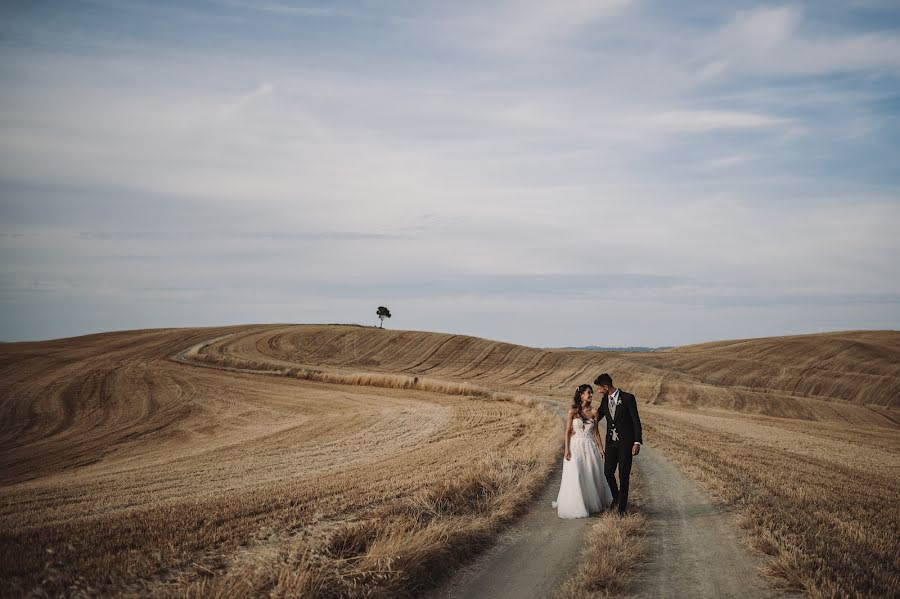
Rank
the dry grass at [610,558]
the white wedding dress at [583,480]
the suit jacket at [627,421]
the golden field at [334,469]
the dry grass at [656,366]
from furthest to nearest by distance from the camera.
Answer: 1. the dry grass at [656,366]
2. the suit jacket at [627,421]
3. the white wedding dress at [583,480]
4. the golden field at [334,469]
5. the dry grass at [610,558]

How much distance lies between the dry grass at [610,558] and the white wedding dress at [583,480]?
0.32m

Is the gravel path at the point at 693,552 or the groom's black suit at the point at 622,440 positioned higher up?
the groom's black suit at the point at 622,440

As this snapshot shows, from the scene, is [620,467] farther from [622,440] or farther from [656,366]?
[656,366]

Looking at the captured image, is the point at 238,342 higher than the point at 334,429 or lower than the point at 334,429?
higher

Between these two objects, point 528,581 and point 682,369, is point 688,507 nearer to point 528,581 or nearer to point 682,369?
point 528,581

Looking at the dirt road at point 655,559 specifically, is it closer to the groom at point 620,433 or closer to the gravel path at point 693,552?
the gravel path at point 693,552

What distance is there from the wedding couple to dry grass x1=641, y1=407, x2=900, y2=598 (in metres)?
1.91

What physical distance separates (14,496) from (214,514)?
712 cm

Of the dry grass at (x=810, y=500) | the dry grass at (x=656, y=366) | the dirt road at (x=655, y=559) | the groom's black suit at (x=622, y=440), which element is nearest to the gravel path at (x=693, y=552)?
the dirt road at (x=655, y=559)

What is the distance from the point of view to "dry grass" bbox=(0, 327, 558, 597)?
6613 millimetres

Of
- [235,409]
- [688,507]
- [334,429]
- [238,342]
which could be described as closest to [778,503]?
[688,507]

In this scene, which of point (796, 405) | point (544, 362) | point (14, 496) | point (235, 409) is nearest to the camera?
point (14, 496)

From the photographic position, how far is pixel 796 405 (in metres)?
45.4

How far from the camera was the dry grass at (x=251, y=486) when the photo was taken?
6.61m
